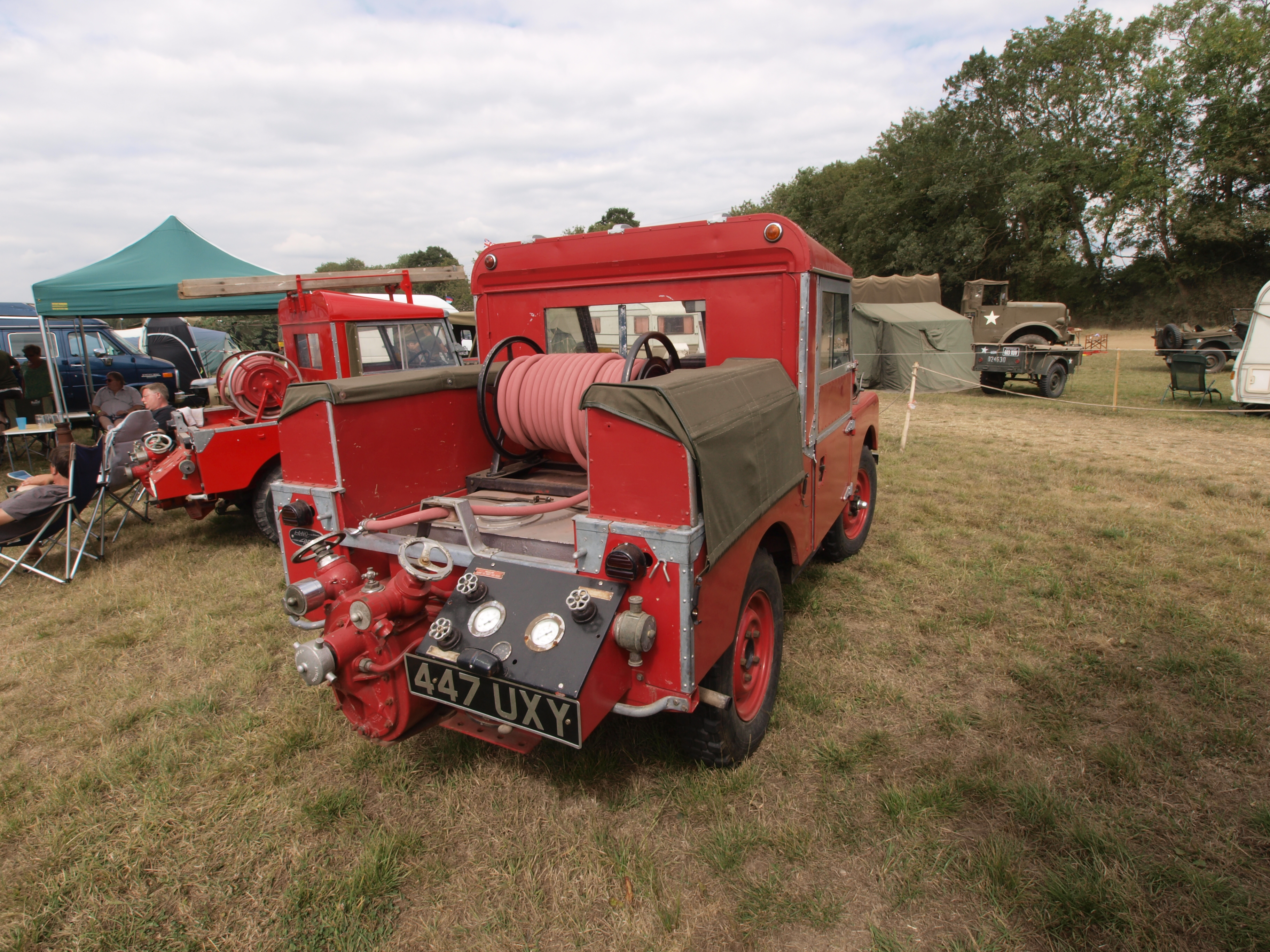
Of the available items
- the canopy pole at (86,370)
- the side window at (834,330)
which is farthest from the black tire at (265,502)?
the canopy pole at (86,370)

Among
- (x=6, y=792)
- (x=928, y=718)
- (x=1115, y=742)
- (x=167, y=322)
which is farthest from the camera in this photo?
(x=167, y=322)

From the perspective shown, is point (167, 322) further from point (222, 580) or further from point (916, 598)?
point (916, 598)

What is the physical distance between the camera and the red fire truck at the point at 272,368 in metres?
5.65

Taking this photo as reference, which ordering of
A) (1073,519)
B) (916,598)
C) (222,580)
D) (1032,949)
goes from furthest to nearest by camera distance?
1. (1073,519)
2. (222,580)
3. (916,598)
4. (1032,949)

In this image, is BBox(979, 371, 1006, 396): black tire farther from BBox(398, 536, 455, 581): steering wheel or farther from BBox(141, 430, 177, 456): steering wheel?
BBox(398, 536, 455, 581): steering wheel

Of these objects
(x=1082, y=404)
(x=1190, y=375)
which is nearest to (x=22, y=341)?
(x=1082, y=404)

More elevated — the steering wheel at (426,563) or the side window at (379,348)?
the side window at (379,348)

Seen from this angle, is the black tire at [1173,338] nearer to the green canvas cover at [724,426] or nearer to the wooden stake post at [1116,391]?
the wooden stake post at [1116,391]

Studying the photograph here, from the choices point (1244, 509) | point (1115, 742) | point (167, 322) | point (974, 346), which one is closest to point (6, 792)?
point (1115, 742)

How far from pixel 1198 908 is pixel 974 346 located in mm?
15464

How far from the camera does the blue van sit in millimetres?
11242

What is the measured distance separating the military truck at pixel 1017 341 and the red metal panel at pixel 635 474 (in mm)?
14862

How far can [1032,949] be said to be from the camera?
83.4 inches

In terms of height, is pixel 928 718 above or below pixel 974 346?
below
